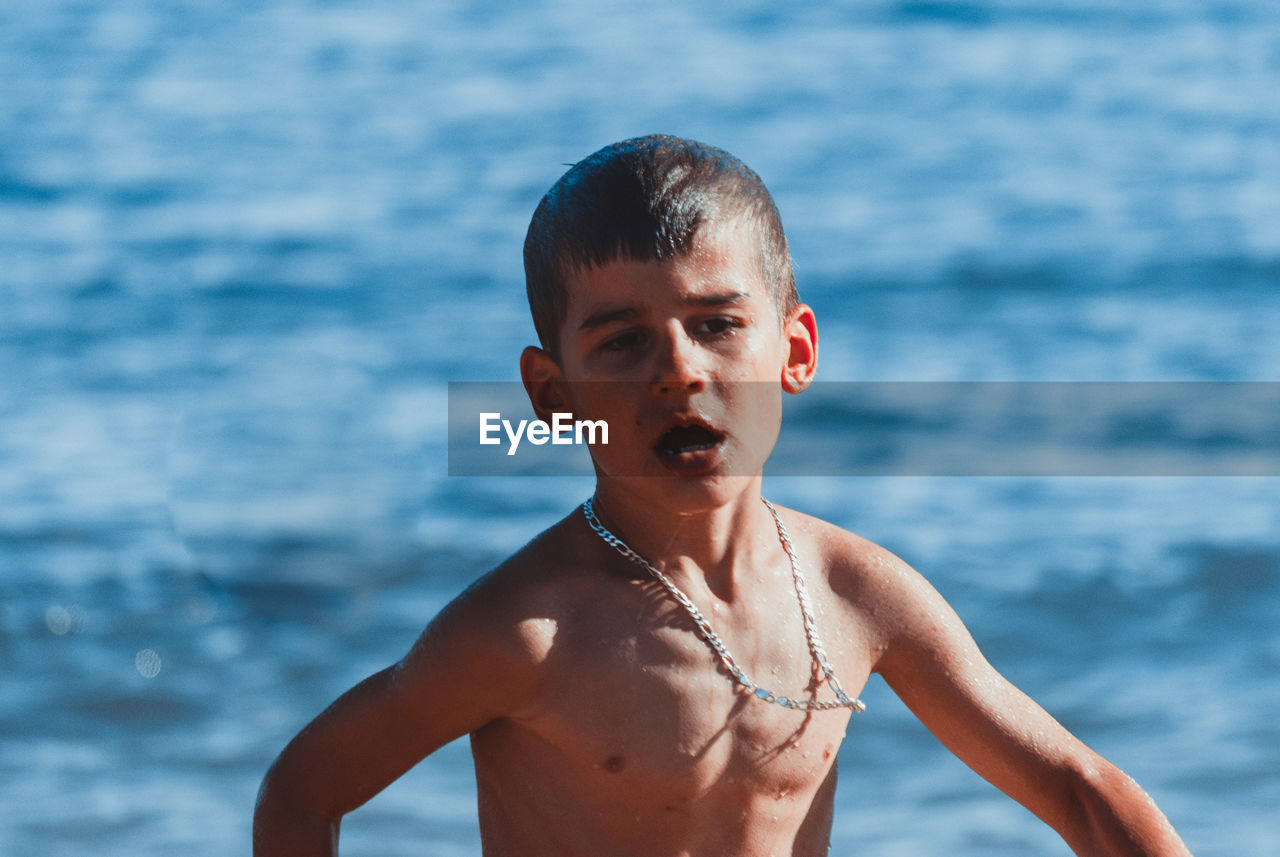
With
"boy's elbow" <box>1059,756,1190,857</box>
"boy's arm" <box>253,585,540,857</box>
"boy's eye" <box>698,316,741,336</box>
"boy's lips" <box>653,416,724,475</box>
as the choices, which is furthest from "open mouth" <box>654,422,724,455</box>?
"boy's elbow" <box>1059,756,1190,857</box>

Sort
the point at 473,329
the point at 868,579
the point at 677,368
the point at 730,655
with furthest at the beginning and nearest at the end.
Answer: the point at 473,329 → the point at 868,579 → the point at 730,655 → the point at 677,368

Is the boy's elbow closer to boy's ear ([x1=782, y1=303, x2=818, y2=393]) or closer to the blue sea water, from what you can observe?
boy's ear ([x1=782, y1=303, x2=818, y2=393])

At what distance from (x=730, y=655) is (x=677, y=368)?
34cm

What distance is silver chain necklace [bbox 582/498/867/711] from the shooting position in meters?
1.81

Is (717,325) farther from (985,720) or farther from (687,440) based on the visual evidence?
(985,720)

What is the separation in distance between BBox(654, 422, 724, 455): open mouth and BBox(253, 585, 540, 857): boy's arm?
235mm

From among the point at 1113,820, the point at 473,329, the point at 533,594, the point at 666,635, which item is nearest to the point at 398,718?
the point at 533,594

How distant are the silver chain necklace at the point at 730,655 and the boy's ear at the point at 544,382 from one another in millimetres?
123

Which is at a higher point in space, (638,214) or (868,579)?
(638,214)

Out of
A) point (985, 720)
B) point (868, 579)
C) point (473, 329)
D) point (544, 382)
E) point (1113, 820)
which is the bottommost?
point (1113, 820)

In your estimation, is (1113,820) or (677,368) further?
(1113,820)

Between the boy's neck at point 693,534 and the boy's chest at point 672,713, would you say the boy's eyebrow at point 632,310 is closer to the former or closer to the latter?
the boy's neck at point 693,534

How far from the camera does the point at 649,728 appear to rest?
Answer: 1.75 m

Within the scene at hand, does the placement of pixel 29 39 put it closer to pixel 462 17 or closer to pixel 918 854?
pixel 462 17
